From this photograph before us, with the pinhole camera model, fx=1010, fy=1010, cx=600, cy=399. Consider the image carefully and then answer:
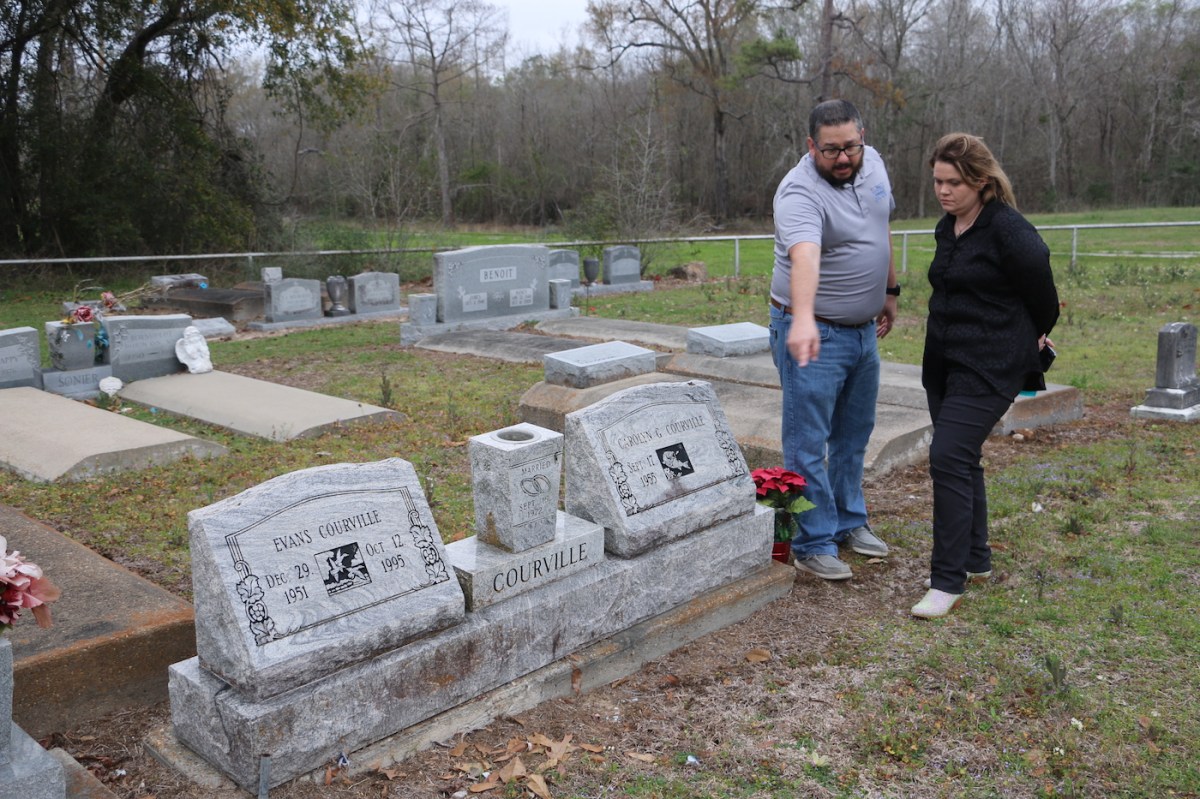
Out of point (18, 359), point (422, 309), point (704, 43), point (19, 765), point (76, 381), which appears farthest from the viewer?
point (704, 43)

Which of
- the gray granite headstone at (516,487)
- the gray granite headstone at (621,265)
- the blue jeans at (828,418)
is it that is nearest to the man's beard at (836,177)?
the blue jeans at (828,418)

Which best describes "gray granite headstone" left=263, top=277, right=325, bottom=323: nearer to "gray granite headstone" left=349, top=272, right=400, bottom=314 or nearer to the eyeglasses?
"gray granite headstone" left=349, top=272, right=400, bottom=314

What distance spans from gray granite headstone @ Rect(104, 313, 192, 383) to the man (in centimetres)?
719

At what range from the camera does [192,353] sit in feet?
31.7

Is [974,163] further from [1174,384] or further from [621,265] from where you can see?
[621,265]

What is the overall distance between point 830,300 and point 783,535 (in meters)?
1.02

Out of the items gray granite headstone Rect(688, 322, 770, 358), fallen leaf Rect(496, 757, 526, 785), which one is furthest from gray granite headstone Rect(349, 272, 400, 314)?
fallen leaf Rect(496, 757, 526, 785)

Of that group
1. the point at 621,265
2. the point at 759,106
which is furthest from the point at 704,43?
the point at 621,265

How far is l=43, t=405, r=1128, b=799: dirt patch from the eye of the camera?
288cm

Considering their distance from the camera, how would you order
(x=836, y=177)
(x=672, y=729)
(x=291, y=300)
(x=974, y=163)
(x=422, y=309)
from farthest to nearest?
(x=291, y=300), (x=422, y=309), (x=836, y=177), (x=974, y=163), (x=672, y=729)

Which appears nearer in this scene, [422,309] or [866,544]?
[866,544]

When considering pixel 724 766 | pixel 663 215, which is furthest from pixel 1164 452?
pixel 663 215

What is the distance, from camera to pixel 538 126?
46.7 metres

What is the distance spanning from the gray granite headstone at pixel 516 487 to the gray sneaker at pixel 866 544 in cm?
174
